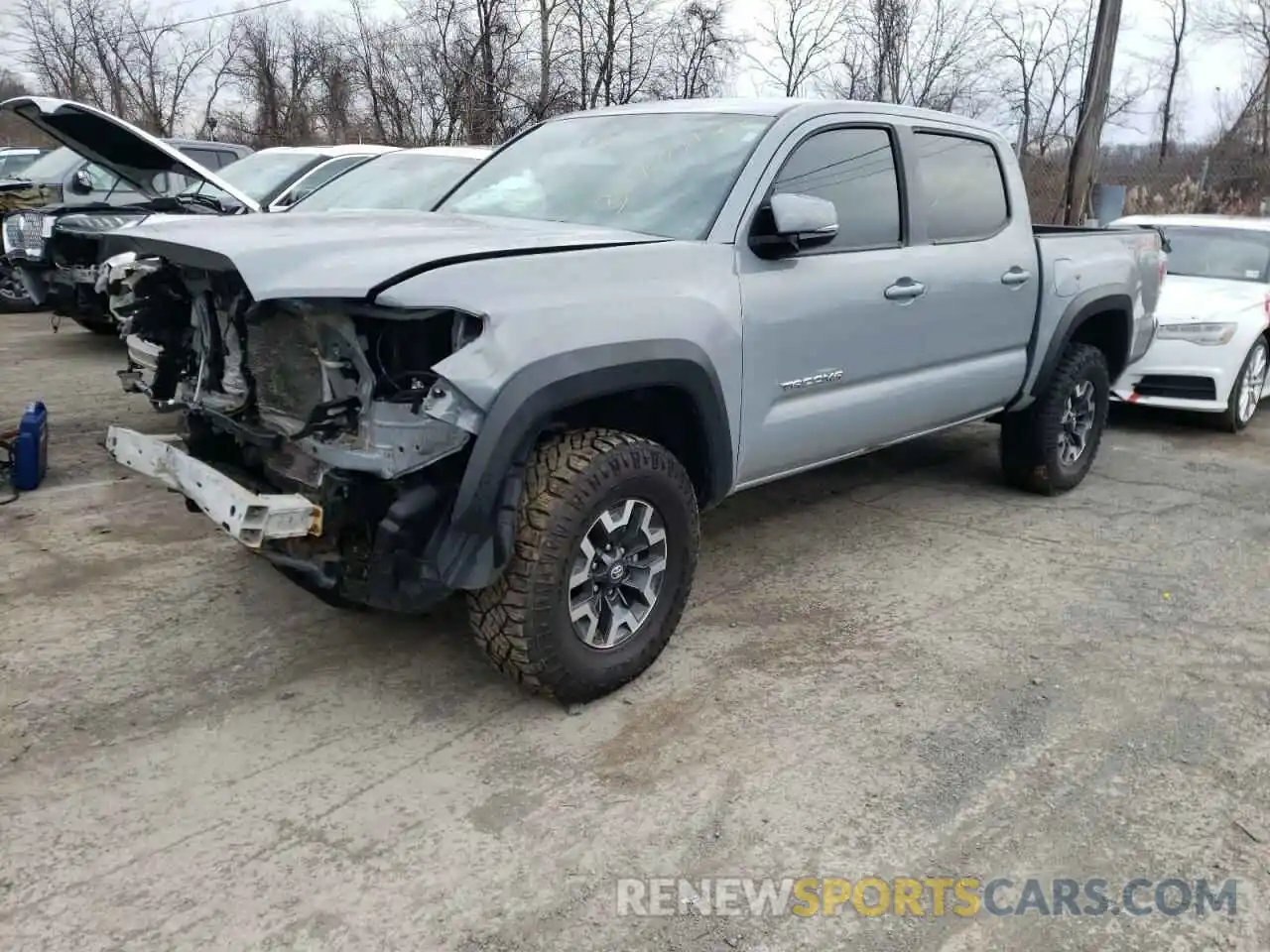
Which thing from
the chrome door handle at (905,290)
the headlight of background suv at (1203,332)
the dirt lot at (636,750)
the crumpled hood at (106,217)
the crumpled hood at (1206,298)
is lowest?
the dirt lot at (636,750)

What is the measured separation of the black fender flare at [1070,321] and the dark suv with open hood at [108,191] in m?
4.16

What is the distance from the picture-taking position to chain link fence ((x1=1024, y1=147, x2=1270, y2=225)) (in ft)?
55.9

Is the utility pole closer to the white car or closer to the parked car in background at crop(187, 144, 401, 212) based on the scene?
the white car

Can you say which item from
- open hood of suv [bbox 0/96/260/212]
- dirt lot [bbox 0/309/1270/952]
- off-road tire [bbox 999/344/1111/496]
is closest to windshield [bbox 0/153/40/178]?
open hood of suv [bbox 0/96/260/212]

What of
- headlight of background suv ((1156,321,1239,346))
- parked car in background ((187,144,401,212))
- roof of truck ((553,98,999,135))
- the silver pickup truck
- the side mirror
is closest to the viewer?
the silver pickup truck

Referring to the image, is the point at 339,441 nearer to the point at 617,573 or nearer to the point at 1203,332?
the point at 617,573

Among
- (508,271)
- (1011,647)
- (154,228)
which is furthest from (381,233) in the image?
(1011,647)

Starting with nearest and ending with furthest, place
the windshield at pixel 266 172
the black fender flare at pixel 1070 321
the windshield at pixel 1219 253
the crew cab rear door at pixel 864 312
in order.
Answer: the crew cab rear door at pixel 864 312, the black fender flare at pixel 1070 321, the windshield at pixel 1219 253, the windshield at pixel 266 172

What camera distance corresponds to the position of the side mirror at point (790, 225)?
351 cm

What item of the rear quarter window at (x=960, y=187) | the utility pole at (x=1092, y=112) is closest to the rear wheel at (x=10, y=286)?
the rear quarter window at (x=960, y=187)

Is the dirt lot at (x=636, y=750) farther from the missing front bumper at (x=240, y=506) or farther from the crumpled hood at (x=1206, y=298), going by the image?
the crumpled hood at (x=1206, y=298)

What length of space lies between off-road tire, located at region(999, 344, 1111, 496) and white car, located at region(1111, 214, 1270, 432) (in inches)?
62.6

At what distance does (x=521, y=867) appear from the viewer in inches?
104

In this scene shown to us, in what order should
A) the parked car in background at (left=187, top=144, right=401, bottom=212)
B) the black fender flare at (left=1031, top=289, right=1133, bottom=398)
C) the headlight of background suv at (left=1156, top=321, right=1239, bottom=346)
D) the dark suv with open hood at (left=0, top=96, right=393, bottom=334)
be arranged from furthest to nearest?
the parked car in background at (left=187, top=144, right=401, bottom=212), the headlight of background suv at (left=1156, top=321, right=1239, bottom=346), the black fender flare at (left=1031, top=289, right=1133, bottom=398), the dark suv with open hood at (left=0, top=96, right=393, bottom=334)
